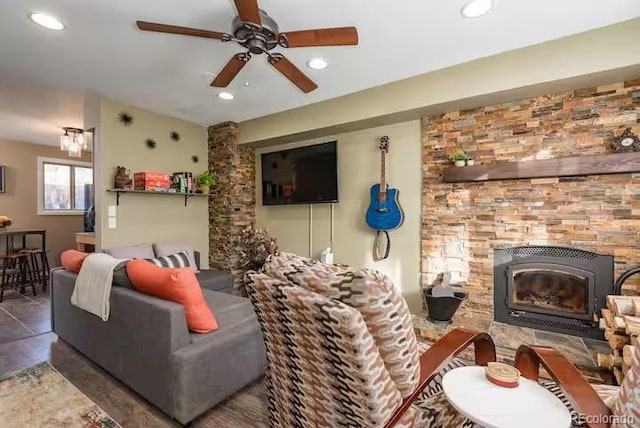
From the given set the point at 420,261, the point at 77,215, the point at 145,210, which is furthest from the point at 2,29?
the point at 77,215

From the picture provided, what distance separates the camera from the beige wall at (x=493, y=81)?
207 cm

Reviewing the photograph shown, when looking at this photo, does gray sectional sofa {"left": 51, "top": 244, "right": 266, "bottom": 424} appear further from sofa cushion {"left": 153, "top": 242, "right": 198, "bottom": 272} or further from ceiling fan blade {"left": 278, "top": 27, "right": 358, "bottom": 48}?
ceiling fan blade {"left": 278, "top": 27, "right": 358, "bottom": 48}

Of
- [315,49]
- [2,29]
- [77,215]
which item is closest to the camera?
[2,29]

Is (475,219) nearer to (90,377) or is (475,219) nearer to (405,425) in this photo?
(405,425)

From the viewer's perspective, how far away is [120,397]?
1884 mm

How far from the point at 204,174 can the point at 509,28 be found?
363 centimetres

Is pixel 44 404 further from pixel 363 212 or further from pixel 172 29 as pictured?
pixel 363 212

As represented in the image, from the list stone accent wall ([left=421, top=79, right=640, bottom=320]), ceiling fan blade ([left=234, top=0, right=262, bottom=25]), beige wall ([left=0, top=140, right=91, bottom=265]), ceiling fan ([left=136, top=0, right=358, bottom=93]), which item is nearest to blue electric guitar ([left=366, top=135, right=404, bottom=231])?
stone accent wall ([left=421, top=79, right=640, bottom=320])

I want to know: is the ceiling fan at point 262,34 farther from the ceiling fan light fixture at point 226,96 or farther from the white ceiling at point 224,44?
the ceiling fan light fixture at point 226,96

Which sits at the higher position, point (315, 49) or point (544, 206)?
point (315, 49)

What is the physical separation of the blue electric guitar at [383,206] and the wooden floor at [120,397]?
6.22 ft

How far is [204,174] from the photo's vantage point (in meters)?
4.13

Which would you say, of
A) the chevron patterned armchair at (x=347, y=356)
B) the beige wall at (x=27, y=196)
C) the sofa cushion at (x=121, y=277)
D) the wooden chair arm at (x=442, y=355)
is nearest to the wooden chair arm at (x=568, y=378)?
the chevron patterned armchair at (x=347, y=356)

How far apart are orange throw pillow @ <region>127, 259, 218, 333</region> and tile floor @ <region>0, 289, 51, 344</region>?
6.86 feet
